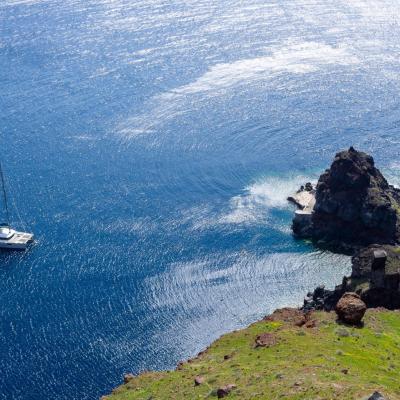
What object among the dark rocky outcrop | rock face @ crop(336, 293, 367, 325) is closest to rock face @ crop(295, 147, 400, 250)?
the dark rocky outcrop

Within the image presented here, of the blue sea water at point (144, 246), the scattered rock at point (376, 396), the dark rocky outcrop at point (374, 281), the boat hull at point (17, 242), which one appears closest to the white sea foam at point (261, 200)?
the blue sea water at point (144, 246)

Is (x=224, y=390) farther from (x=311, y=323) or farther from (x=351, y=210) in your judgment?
(x=351, y=210)

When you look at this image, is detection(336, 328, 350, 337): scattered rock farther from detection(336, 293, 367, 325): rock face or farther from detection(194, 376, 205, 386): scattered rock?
detection(194, 376, 205, 386): scattered rock

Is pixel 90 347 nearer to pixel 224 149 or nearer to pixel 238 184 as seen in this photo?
pixel 238 184

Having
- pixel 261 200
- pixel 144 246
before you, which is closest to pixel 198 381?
pixel 144 246

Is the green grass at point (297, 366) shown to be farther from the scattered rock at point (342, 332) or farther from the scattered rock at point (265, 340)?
the scattered rock at point (265, 340)

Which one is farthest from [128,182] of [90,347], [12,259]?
[90,347]
